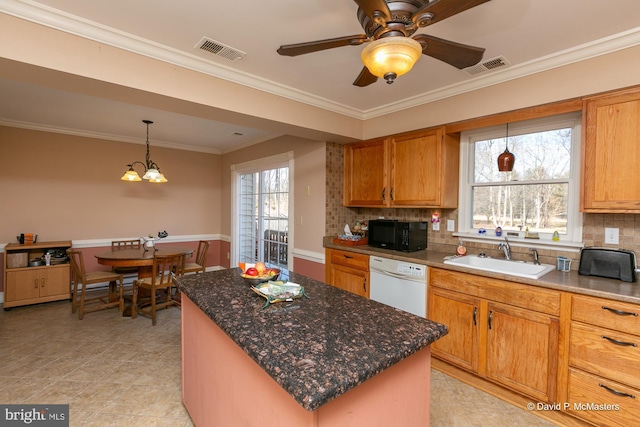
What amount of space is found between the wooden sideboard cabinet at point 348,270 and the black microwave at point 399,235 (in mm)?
271

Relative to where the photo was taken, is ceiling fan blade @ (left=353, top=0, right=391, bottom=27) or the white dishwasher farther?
the white dishwasher

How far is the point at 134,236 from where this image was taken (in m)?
4.96

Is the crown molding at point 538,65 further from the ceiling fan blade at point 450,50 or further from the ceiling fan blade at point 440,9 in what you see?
the ceiling fan blade at point 440,9

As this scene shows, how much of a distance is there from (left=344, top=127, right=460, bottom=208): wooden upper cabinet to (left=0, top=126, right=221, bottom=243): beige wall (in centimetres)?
336

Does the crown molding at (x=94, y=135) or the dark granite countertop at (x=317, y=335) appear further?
the crown molding at (x=94, y=135)

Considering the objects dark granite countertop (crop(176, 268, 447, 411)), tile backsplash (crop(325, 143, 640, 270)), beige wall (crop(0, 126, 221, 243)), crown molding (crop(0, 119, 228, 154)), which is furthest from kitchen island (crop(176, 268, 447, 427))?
beige wall (crop(0, 126, 221, 243))

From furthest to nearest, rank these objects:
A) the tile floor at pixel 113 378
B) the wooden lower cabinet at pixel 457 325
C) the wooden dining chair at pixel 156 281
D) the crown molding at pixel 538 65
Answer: the wooden dining chair at pixel 156 281
the wooden lower cabinet at pixel 457 325
the tile floor at pixel 113 378
the crown molding at pixel 538 65

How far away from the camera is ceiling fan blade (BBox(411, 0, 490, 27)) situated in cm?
115

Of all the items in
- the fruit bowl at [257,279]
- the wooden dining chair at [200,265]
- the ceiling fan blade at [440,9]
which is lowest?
the wooden dining chair at [200,265]

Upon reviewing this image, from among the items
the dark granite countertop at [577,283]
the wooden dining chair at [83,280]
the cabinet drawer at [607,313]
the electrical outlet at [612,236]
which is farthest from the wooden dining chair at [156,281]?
the electrical outlet at [612,236]

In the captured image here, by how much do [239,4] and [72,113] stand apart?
127 inches

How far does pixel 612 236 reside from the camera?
217 centimetres

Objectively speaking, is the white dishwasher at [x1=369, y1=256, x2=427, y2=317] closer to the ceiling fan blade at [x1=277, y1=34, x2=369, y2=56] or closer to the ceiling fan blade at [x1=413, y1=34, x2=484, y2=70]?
the ceiling fan blade at [x1=413, y1=34, x2=484, y2=70]

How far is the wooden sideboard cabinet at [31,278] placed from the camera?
3.76 meters
